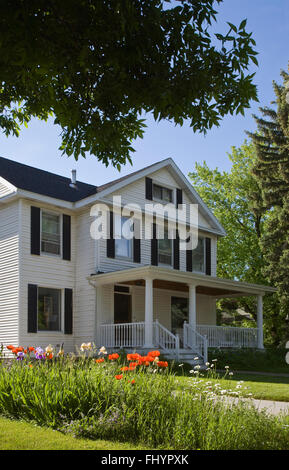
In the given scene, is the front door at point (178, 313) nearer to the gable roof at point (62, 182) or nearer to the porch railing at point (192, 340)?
the porch railing at point (192, 340)

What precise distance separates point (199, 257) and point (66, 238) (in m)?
6.87

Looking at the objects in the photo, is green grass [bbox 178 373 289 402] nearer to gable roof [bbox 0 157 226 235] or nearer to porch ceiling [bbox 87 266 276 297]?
porch ceiling [bbox 87 266 276 297]

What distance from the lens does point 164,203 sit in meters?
21.7

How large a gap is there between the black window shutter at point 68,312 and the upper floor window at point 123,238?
2.30 metres

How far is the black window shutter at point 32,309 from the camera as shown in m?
17.0

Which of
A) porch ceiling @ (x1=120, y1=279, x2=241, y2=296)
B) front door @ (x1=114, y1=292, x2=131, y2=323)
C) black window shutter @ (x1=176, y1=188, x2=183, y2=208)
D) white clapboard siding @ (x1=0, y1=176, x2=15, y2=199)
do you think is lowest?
front door @ (x1=114, y1=292, x2=131, y2=323)

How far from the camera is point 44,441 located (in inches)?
213

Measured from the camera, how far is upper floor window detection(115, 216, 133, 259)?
1933 cm

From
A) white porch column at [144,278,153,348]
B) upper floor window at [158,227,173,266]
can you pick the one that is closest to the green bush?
white porch column at [144,278,153,348]

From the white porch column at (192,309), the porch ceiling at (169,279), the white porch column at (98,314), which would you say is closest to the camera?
the porch ceiling at (169,279)

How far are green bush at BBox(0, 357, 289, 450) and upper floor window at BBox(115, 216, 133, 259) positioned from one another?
482 inches

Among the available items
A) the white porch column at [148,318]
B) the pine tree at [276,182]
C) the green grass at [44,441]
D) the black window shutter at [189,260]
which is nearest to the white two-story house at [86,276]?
the white porch column at [148,318]

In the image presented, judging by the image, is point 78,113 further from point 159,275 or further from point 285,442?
point 159,275

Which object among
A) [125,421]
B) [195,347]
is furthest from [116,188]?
[125,421]
